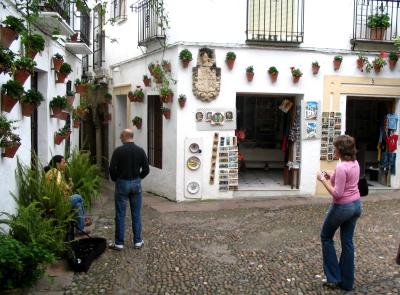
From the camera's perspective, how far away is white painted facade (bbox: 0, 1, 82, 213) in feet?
20.9

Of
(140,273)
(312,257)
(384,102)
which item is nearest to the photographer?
(140,273)

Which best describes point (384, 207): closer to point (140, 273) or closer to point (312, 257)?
point (312, 257)

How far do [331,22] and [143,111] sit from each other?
492 cm

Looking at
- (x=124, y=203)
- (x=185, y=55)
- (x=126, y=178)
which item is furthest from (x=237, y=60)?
(x=124, y=203)

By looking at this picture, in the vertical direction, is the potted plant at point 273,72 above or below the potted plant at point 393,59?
below

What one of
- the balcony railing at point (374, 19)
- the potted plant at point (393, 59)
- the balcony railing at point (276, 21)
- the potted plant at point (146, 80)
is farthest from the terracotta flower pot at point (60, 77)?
the potted plant at point (393, 59)

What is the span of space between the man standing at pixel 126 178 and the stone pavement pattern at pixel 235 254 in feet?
1.18

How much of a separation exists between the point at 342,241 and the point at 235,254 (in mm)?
1859

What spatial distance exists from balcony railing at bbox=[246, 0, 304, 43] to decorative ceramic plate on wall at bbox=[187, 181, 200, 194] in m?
3.35

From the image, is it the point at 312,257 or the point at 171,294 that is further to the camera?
the point at 312,257

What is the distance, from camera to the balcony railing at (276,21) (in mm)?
11047

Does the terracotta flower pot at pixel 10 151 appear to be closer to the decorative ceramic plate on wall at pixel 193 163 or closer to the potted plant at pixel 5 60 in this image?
the potted plant at pixel 5 60

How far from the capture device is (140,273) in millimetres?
6105

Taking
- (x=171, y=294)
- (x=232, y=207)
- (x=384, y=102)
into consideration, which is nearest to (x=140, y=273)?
(x=171, y=294)
